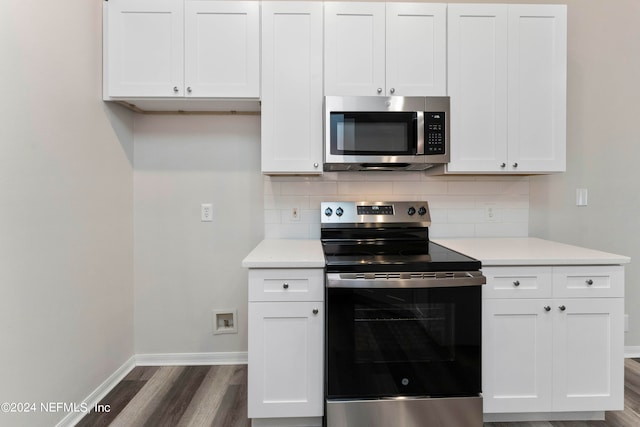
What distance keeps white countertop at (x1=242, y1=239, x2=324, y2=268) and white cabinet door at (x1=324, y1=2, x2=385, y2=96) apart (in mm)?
912

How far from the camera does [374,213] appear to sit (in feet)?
7.38

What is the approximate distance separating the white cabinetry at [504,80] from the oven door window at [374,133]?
288 millimetres

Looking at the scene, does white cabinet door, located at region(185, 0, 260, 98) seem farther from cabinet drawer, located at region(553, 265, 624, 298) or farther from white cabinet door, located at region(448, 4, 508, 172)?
cabinet drawer, located at region(553, 265, 624, 298)

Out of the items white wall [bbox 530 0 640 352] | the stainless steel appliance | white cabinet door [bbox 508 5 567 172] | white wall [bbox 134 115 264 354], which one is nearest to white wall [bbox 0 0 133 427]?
white wall [bbox 134 115 264 354]

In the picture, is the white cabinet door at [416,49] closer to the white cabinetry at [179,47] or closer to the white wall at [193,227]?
the white cabinetry at [179,47]

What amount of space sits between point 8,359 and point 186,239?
1139 mm

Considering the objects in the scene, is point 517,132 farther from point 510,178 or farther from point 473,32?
point 473,32

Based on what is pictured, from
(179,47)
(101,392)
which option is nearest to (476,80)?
(179,47)

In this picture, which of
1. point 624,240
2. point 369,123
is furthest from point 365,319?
point 624,240

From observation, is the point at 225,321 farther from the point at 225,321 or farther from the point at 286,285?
the point at 286,285

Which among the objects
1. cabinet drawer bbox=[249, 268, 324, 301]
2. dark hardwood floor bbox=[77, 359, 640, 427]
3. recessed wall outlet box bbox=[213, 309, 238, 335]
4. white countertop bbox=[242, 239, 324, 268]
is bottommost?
dark hardwood floor bbox=[77, 359, 640, 427]

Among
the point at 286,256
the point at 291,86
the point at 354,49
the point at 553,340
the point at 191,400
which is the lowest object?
the point at 191,400

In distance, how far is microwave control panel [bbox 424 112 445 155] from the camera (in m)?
1.99

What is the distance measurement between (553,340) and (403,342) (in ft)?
2.53
